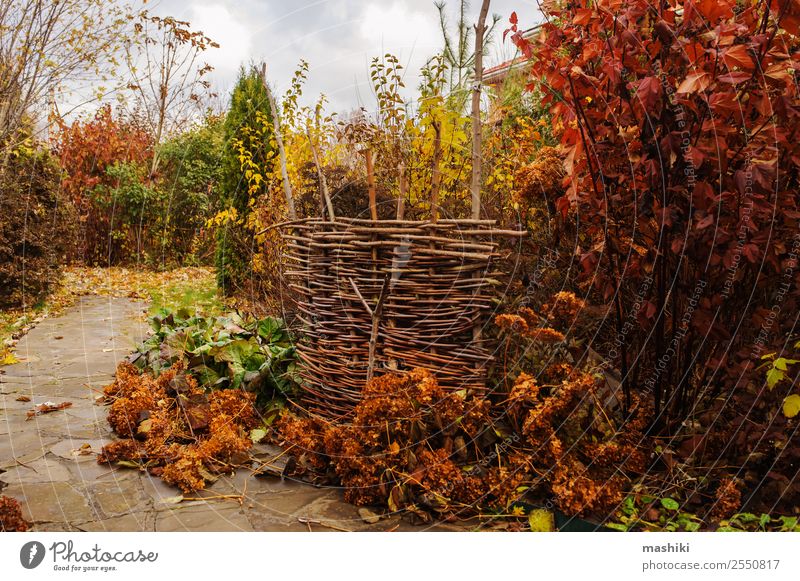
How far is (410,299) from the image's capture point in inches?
106

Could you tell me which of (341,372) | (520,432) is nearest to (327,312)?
(341,372)

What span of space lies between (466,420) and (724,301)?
109 centimetres

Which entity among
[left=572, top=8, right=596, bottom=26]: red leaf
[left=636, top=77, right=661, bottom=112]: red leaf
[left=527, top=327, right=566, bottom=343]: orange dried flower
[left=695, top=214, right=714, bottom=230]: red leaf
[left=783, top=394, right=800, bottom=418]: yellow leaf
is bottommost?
[left=783, top=394, right=800, bottom=418]: yellow leaf

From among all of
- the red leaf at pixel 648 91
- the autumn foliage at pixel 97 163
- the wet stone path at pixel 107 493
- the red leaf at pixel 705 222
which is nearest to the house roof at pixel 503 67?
the red leaf at pixel 648 91

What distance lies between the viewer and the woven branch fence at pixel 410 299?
270cm

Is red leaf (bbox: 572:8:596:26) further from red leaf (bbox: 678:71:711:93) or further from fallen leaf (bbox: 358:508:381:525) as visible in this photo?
fallen leaf (bbox: 358:508:381:525)

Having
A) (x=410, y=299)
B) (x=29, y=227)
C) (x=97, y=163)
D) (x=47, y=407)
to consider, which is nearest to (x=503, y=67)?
(x=410, y=299)

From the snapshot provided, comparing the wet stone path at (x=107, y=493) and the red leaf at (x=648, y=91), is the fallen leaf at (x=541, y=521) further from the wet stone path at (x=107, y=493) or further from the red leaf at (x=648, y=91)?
the red leaf at (x=648, y=91)

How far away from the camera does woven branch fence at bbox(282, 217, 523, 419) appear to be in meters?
2.70

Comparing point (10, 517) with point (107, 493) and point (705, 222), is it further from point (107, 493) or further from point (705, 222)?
point (705, 222)

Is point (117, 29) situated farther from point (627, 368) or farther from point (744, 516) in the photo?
point (744, 516)

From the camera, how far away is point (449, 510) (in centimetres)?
233

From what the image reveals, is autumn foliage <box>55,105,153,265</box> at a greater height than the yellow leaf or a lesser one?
greater

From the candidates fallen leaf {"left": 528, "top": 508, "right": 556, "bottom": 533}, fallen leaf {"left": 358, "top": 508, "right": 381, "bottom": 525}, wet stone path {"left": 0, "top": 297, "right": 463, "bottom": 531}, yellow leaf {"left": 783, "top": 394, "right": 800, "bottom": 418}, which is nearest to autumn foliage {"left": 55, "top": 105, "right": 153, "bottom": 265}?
wet stone path {"left": 0, "top": 297, "right": 463, "bottom": 531}
